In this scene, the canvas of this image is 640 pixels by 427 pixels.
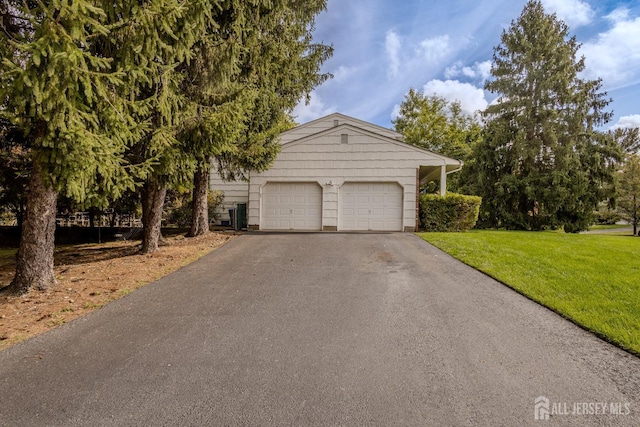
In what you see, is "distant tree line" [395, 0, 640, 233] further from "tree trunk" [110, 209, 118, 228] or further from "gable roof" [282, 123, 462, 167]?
"tree trunk" [110, 209, 118, 228]

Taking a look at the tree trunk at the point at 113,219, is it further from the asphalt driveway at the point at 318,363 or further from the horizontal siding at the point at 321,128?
the asphalt driveway at the point at 318,363

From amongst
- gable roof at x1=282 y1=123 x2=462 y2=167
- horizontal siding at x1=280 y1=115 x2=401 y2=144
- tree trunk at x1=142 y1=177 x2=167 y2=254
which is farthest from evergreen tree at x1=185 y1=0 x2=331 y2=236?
horizontal siding at x1=280 y1=115 x2=401 y2=144

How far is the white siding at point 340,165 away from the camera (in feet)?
42.7

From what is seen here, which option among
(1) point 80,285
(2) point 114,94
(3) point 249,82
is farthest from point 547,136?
(1) point 80,285

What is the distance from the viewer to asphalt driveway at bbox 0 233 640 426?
233 cm

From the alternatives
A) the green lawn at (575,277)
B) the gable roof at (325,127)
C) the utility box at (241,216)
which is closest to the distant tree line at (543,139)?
the gable roof at (325,127)

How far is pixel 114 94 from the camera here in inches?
186

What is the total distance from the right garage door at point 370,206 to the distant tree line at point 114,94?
577 centimetres

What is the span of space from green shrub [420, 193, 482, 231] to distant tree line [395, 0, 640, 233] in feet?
19.0

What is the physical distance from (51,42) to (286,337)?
436cm

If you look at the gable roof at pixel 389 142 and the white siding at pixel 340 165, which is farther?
the gable roof at pixel 389 142

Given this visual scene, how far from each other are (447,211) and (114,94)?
11754 millimetres

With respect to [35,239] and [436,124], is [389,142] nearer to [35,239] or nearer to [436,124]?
[35,239]

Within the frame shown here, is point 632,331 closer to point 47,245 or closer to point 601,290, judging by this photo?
point 601,290
